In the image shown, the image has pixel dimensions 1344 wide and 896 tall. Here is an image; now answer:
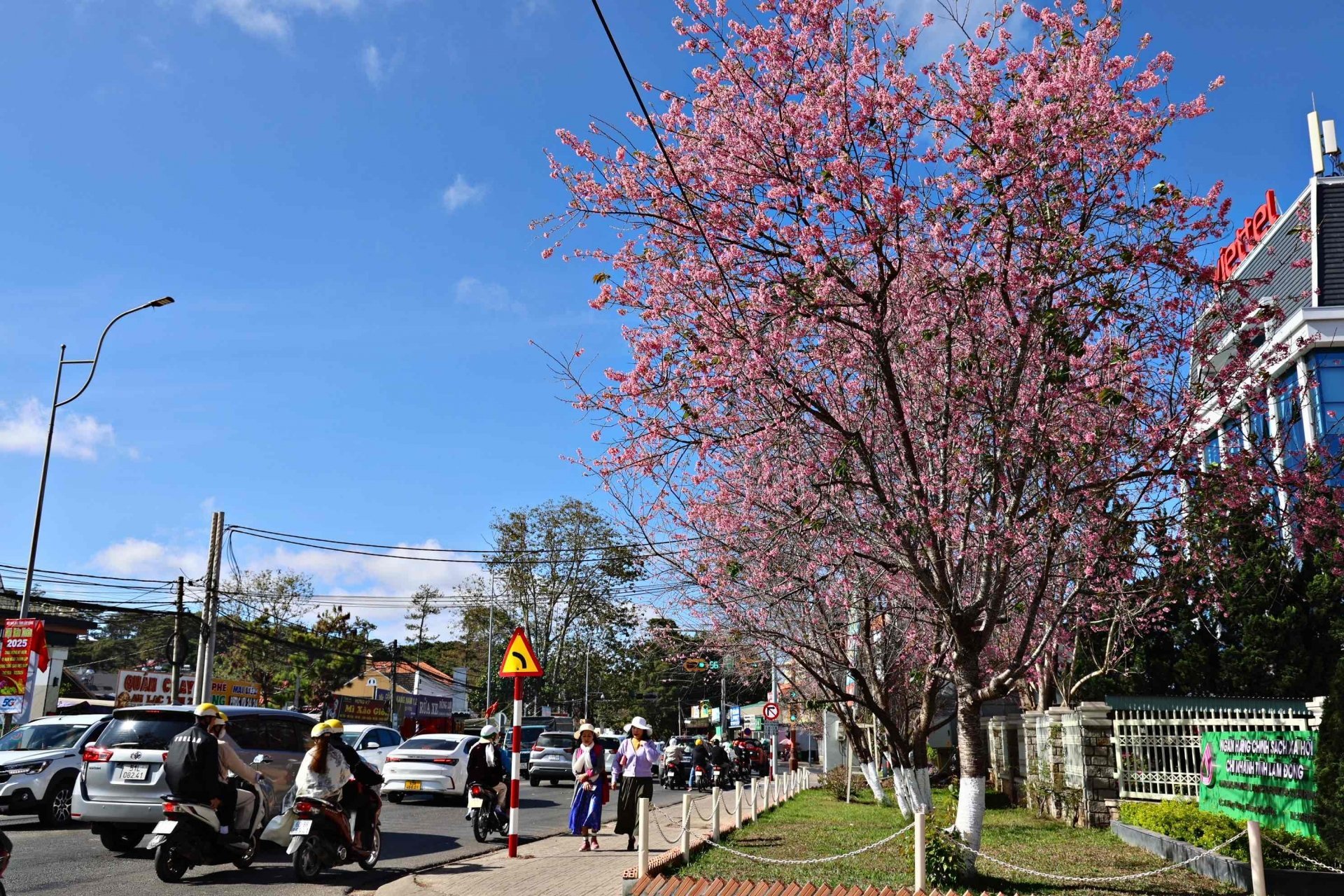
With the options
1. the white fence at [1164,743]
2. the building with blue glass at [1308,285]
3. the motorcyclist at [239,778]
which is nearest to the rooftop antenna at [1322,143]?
the building with blue glass at [1308,285]

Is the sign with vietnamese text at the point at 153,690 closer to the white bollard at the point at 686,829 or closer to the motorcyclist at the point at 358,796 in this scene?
the motorcyclist at the point at 358,796

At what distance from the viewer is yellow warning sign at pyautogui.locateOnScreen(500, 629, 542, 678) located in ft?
43.9

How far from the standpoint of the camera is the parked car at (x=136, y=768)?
40.1ft

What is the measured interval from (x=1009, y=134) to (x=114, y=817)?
11.7 meters

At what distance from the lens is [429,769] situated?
21.9 meters

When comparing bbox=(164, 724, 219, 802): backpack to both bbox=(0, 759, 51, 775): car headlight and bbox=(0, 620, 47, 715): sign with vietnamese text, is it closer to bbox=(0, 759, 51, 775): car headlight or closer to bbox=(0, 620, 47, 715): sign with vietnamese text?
bbox=(0, 759, 51, 775): car headlight

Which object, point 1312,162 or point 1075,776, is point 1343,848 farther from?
point 1312,162

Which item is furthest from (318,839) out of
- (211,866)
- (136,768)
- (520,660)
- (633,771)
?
(633,771)

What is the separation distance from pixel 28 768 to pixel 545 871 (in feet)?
28.7

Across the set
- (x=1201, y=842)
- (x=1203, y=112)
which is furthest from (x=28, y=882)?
(x=1203, y=112)

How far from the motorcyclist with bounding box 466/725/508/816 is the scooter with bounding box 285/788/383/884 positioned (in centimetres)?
418

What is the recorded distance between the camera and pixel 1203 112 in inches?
424

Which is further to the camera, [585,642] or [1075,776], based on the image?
[585,642]

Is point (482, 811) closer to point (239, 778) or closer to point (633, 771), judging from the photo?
point (633, 771)
